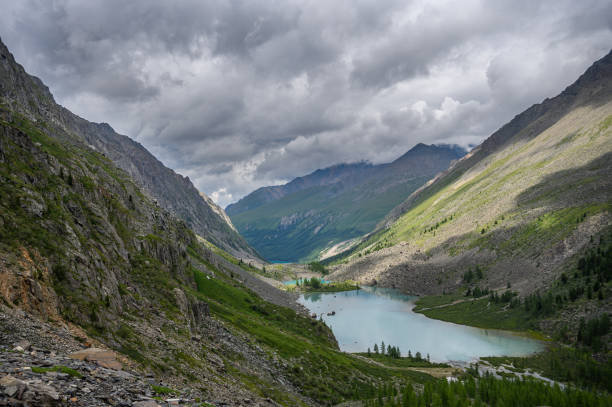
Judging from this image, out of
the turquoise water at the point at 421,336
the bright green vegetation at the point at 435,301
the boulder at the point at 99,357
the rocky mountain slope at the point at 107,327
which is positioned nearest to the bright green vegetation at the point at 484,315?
the turquoise water at the point at 421,336

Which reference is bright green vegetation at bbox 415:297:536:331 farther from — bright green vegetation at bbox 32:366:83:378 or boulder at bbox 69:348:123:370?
bright green vegetation at bbox 32:366:83:378

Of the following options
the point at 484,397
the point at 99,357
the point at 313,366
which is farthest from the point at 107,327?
the point at 484,397

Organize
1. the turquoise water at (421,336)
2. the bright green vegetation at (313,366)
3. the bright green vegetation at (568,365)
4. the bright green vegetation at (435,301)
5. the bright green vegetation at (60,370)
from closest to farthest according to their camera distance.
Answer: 1. the bright green vegetation at (60,370)
2. the bright green vegetation at (313,366)
3. the bright green vegetation at (568,365)
4. the turquoise water at (421,336)
5. the bright green vegetation at (435,301)

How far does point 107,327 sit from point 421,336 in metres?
134

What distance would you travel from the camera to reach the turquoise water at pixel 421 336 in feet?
370

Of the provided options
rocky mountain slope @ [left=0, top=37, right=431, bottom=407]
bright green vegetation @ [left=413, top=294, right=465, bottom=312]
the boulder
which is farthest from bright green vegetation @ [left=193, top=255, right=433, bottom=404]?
bright green vegetation @ [left=413, top=294, right=465, bottom=312]

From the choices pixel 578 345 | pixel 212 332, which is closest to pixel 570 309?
pixel 578 345

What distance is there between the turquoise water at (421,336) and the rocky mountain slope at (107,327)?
2125 inches

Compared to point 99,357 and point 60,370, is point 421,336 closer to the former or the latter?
point 99,357

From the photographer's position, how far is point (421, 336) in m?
136

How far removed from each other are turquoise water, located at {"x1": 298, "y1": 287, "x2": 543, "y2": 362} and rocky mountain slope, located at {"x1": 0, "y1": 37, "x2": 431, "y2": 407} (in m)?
54.0

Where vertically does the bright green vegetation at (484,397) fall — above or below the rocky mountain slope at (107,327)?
below

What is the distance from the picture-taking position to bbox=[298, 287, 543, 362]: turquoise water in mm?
112812

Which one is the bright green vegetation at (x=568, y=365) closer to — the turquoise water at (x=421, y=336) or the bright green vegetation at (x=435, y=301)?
the turquoise water at (x=421, y=336)
